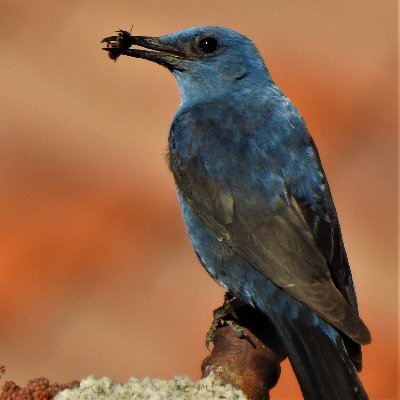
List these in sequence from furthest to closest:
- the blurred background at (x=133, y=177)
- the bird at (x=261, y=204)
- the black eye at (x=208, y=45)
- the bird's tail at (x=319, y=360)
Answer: the blurred background at (x=133, y=177), the black eye at (x=208, y=45), the bird at (x=261, y=204), the bird's tail at (x=319, y=360)

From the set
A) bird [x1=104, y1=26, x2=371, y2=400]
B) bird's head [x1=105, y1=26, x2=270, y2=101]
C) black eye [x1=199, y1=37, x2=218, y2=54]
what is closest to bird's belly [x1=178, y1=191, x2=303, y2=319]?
bird [x1=104, y1=26, x2=371, y2=400]

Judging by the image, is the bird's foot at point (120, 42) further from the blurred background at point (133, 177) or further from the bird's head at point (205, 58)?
the blurred background at point (133, 177)

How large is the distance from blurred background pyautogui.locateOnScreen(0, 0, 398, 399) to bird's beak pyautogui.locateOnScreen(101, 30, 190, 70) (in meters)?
0.43

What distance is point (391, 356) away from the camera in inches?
232

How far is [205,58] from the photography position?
17.6 feet

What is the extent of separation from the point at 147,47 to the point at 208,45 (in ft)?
0.91

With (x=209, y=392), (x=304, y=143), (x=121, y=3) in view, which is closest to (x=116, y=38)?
(x=304, y=143)

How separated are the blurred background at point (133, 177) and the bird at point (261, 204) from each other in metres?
0.48

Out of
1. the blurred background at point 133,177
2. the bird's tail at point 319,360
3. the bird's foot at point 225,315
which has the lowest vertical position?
the bird's tail at point 319,360

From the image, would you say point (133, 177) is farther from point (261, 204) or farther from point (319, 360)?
point (319, 360)

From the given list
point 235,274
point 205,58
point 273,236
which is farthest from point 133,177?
point 273,236

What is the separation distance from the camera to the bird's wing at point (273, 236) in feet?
13.9

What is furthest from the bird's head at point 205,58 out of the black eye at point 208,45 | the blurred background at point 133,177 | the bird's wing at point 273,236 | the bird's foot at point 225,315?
the bird's foot at point 225,315

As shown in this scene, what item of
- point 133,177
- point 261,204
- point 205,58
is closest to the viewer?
point 261,204
